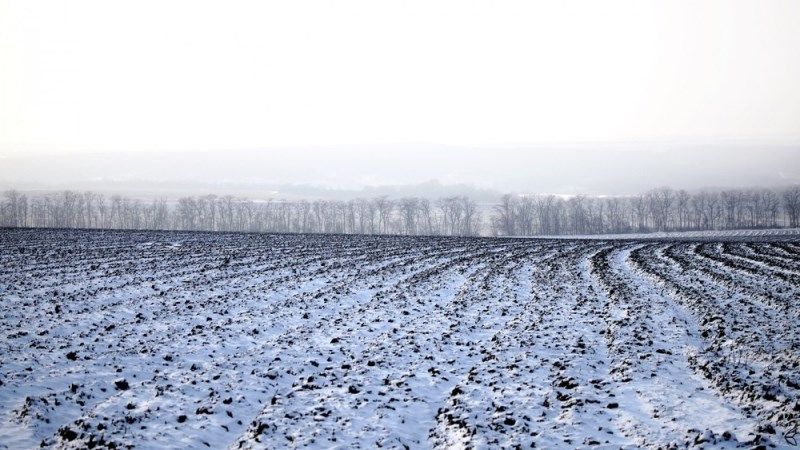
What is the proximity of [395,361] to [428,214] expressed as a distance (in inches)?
5738

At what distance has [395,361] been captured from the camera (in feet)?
39.7

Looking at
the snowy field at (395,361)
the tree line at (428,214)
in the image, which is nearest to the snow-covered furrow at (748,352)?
the snowy field at (395,361)

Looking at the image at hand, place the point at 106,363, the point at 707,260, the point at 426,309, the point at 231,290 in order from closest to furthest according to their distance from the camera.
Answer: the point at 106,363 → the point at 426,309 → the point at 231,290 → the point at 707,260

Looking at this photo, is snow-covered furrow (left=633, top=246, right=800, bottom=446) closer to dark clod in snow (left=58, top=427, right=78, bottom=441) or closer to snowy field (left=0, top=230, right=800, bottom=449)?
snowy field (left=0, top=230, right=800, bottom=449)

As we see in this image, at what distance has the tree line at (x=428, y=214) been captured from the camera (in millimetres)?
149875

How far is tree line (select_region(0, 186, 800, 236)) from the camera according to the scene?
492 ft

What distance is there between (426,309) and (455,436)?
9692mm

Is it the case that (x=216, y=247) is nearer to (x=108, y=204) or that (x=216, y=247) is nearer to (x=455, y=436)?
(x=455, y=436)

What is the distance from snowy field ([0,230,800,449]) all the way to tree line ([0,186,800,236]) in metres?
130

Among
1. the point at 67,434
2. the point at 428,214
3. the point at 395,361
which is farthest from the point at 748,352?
the point at 428,214

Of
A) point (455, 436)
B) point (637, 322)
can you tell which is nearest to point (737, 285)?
point (637, 322)

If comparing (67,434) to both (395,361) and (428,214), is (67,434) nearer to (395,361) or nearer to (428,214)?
(395,361)

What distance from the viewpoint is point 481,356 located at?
12406 mm

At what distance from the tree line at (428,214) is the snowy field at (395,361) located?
129976 millimetres
